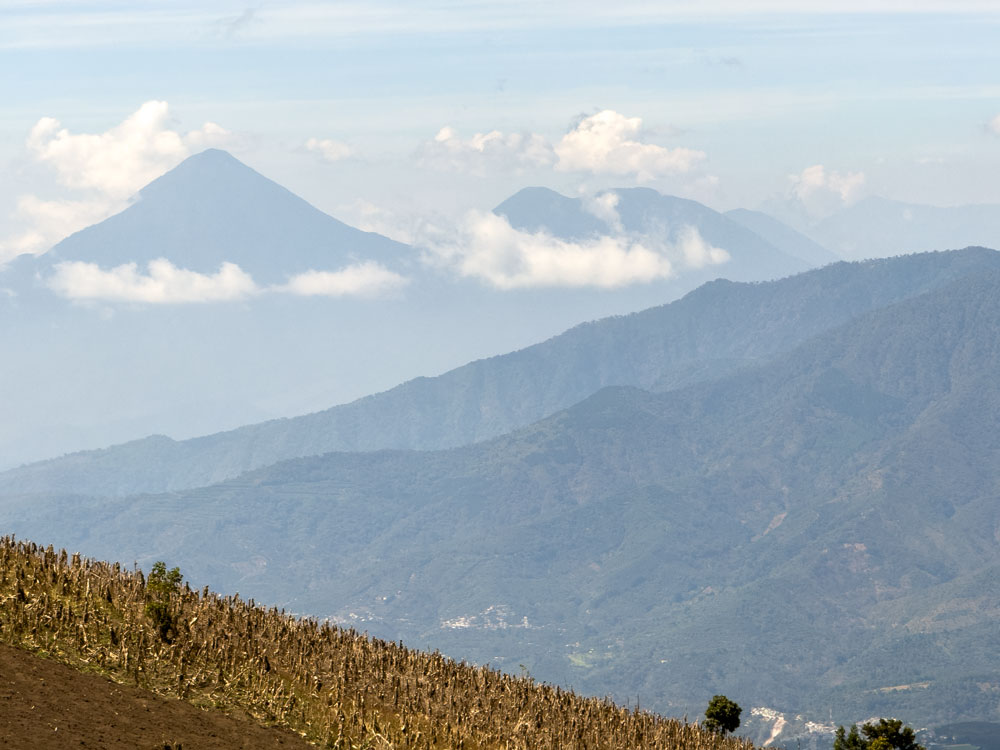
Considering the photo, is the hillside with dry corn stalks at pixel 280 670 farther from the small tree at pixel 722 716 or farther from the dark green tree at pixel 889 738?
the dark green tree at pixel 889 738

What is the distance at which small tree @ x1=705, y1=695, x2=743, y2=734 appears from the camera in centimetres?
5553

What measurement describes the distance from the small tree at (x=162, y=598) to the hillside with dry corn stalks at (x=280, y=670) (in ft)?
0.19

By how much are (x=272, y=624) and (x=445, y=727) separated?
7930mm

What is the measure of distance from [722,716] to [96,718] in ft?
105

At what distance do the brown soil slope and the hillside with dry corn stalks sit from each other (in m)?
0.97

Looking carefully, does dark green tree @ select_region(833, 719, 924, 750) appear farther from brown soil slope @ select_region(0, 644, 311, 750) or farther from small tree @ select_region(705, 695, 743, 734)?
brown soil slope @ select_region(0, 644, 311, 750)

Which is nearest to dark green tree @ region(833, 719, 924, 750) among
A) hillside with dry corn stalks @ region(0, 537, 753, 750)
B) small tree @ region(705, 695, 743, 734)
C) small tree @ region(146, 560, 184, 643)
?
small tree @ region(705, 695, 743, 734)

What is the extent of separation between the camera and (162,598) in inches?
1556

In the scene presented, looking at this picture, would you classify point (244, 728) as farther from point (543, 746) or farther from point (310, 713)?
point (543, 746)

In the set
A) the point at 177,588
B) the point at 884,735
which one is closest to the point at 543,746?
the point at 177,588

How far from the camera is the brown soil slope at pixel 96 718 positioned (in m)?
28.8

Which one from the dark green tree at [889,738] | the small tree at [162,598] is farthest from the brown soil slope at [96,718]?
the dark green tree at [889,738]

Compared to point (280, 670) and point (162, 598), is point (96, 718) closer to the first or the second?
point (280, 670)

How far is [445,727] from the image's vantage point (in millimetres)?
36344
